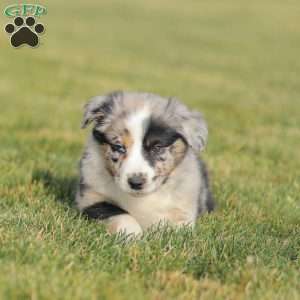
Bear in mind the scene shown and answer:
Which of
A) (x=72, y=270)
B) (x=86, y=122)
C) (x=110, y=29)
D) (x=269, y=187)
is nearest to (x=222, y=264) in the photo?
(x=72, y=270)

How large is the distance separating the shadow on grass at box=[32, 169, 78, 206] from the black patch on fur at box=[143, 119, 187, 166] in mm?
1205

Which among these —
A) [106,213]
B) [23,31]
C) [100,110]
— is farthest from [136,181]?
[23,31]

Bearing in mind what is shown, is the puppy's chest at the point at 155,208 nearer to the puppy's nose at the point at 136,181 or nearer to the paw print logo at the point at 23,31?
the puppy's nose at the point at 136,181

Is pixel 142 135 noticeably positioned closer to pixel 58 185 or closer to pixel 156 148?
pixel 156 148

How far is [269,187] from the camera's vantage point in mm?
7875

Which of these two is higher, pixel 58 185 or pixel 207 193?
pixel 207 193

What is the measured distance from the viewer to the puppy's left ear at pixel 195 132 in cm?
596

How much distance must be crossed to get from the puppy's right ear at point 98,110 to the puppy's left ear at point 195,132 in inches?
28.2

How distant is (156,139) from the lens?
5.64m

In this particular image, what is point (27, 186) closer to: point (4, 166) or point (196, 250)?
point (4, 166)

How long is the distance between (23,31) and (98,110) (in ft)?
15.1

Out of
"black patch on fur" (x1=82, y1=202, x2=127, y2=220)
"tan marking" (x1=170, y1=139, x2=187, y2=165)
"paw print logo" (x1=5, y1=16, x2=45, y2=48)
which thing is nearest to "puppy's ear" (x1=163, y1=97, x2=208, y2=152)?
"tan marking" (x1=170, y1=139, x2=187, y2=165)

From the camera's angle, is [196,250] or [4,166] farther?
[4,166]

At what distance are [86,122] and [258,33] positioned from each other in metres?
35.4
